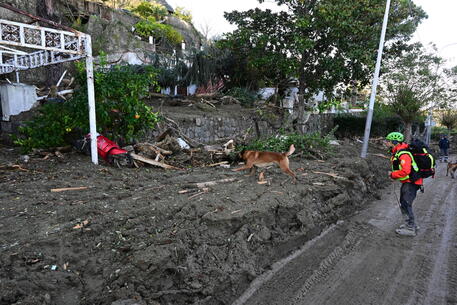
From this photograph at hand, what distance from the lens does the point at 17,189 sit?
4867 millimetres

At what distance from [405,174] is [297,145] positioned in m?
5.28

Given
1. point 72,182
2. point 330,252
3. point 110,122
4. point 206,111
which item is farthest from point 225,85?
point 330,252

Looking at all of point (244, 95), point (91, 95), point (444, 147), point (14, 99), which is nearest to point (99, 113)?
point (91, 95)

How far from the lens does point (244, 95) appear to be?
16.1 m

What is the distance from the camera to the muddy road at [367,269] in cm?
332

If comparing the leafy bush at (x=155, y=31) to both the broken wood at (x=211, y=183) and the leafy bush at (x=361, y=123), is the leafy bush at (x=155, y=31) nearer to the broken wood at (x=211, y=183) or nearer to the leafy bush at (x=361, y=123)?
the leafy bush at (x=361, y=123)

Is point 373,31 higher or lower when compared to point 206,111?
higher

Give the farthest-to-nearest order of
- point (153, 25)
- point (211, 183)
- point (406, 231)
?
point (153, 25)
point (211, 183)
point (406, 231)

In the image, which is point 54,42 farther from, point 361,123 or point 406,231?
point 361,123

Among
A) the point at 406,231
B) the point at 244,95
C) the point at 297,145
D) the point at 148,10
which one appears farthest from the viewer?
the point at 148,10

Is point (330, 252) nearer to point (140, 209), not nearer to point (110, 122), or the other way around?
point (140, 209)

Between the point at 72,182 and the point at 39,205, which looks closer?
the point at 39,205

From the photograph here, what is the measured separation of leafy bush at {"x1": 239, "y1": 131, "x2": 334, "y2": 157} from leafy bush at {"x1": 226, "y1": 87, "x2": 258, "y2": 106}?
5.86 meters

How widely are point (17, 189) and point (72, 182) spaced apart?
84 cm
